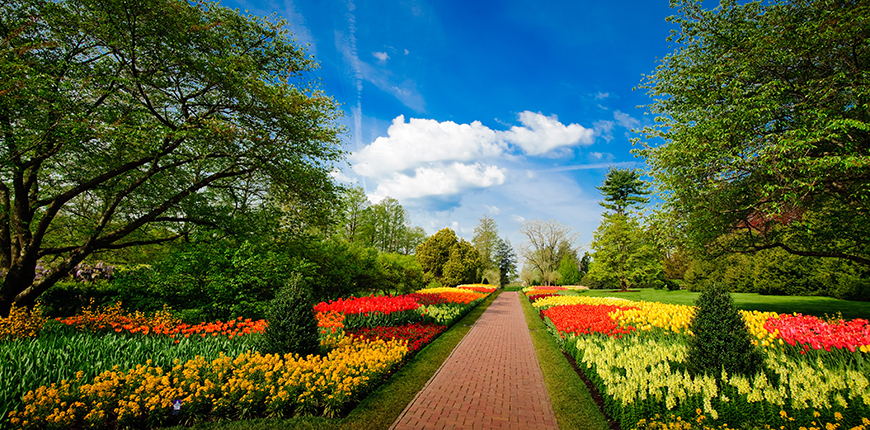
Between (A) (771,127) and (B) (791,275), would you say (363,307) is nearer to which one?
(A) (771,127)

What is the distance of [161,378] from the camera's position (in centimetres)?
407

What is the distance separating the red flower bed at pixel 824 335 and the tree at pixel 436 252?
1256 inches

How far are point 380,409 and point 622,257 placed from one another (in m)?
31.6

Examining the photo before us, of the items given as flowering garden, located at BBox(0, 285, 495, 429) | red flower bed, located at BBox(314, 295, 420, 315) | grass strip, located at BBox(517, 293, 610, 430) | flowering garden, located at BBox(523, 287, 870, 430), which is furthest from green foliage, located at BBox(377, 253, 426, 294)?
flowering garden, located at BBox(523, 287, 870, 430)

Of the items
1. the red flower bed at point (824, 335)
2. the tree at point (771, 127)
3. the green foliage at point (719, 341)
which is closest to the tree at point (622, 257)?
the tree at point (771, 127)

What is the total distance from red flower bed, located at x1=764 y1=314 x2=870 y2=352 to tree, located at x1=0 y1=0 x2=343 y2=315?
11194 millimetres

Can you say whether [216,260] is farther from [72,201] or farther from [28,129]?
[72,201]

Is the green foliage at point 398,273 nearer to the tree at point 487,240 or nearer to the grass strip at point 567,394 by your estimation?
the grass strip at point 567,394

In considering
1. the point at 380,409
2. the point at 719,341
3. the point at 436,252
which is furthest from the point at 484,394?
the point at 436,252

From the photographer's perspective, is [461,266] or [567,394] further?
[461,266]

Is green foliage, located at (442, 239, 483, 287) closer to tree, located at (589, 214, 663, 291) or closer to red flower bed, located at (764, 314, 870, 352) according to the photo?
tree, located at (589, 214, 663, 291)

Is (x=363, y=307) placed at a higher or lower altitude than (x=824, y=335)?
lower

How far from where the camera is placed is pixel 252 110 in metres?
9.27

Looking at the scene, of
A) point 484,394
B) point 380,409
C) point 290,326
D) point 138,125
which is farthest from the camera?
point 138,125
